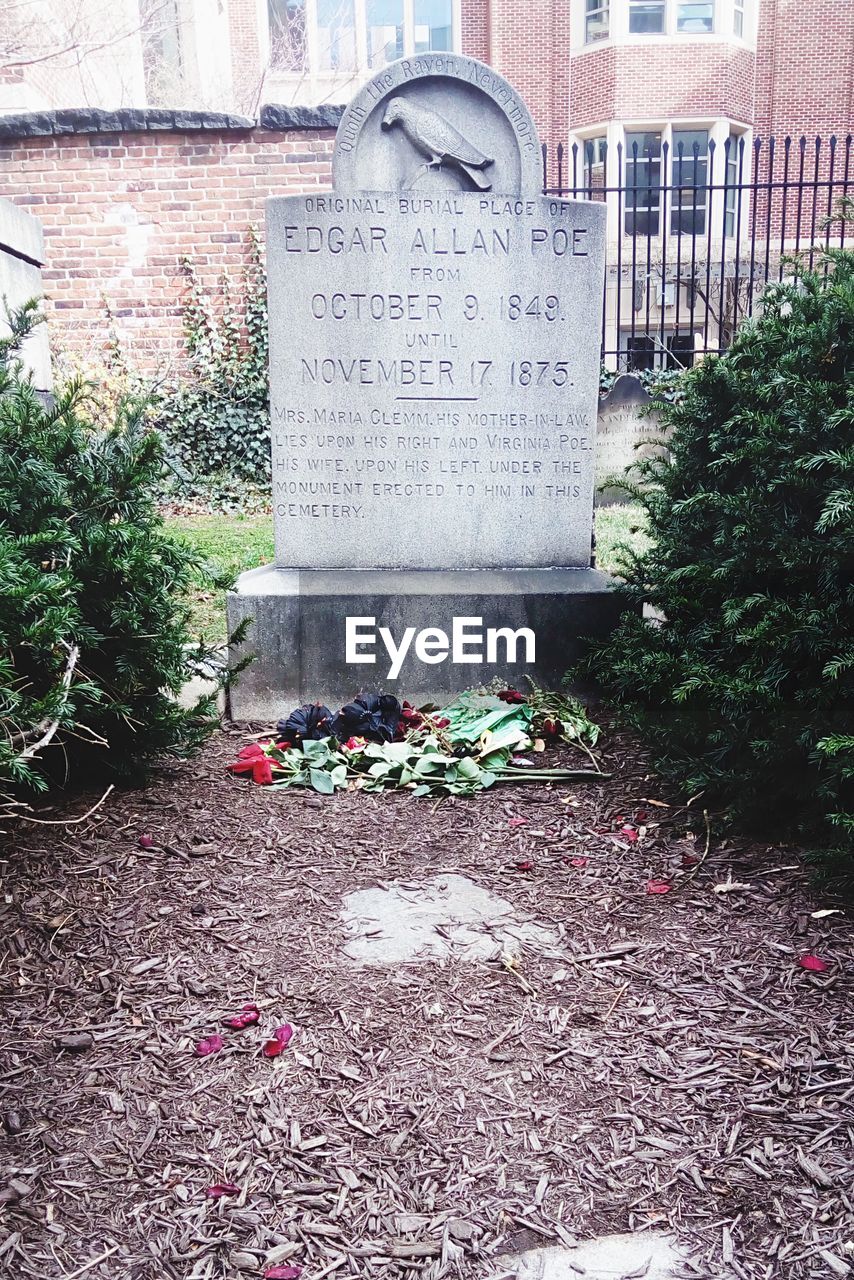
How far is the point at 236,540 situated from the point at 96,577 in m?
5.26

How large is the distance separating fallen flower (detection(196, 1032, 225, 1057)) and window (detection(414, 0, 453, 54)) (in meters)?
25.5

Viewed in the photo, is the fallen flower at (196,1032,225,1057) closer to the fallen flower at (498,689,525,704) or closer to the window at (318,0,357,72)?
the fallen flower at (498,689,525,704)

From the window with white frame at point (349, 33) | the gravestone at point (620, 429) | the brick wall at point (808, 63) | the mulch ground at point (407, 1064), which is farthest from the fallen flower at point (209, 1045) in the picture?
the window with white frame at point (349, 33)

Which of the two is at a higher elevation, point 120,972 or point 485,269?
point 485,269

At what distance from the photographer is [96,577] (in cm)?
302

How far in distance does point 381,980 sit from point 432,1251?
81 cm

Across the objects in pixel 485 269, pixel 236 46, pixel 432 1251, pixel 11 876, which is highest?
pixel 236 46

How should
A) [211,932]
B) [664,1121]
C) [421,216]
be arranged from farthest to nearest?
[421,216] → [211,932] → [664,1121]

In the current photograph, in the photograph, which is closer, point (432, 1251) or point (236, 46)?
point (432, 1251)

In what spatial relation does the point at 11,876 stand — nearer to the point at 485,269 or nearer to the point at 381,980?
the point at 381,980

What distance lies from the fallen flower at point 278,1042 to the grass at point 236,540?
9.74 ft

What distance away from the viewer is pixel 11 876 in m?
2.78

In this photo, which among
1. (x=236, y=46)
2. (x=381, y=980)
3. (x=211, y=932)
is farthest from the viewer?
(x=236, y=46)

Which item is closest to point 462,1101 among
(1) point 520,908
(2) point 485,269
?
(1) point 520,908
